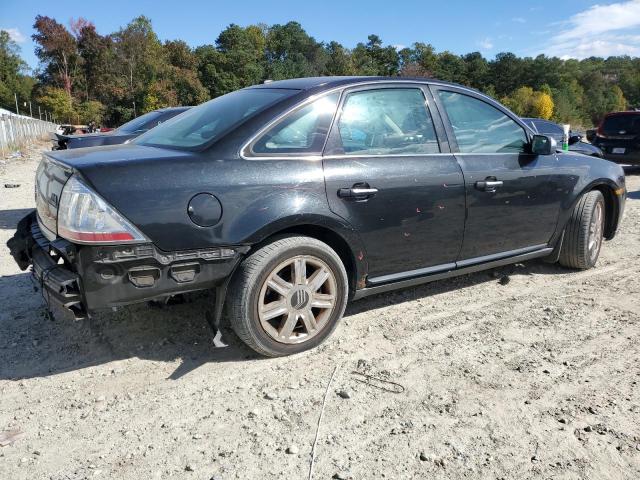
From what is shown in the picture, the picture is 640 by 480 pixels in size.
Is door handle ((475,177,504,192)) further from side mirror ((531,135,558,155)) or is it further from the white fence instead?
the white fence

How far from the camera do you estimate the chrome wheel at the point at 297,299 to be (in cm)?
292

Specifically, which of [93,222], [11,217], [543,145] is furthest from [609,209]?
[11,217]

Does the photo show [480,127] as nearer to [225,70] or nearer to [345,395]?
[345,395]

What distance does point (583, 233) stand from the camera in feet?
14.8

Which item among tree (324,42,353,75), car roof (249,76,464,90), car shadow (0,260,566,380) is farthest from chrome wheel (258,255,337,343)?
tree (324,42,353,75)

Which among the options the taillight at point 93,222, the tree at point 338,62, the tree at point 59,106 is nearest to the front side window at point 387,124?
the taillight at point 93,222

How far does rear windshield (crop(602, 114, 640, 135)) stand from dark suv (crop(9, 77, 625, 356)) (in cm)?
1050

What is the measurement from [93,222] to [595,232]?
4317mm

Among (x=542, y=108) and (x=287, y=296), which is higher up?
(x=542, y=108)

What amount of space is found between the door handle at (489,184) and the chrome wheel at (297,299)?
137cm

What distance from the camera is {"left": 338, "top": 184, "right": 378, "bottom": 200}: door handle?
307 cm

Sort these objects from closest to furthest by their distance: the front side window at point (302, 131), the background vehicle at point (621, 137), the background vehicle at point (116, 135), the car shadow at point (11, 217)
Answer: the front side window at point (302, 131), the car shadow at point (11, 217), the background vehicle at point (116, 135), the background vehicle at point (621, 137)

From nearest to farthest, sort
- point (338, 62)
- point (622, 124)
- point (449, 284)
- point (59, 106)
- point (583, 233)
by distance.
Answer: point (449, 284)
point (583, 233)
point (622, 124)
point (59, 106)
point (338, 62)

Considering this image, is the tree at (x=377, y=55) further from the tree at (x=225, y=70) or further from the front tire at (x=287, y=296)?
the front tire at (x=287, y=296)
